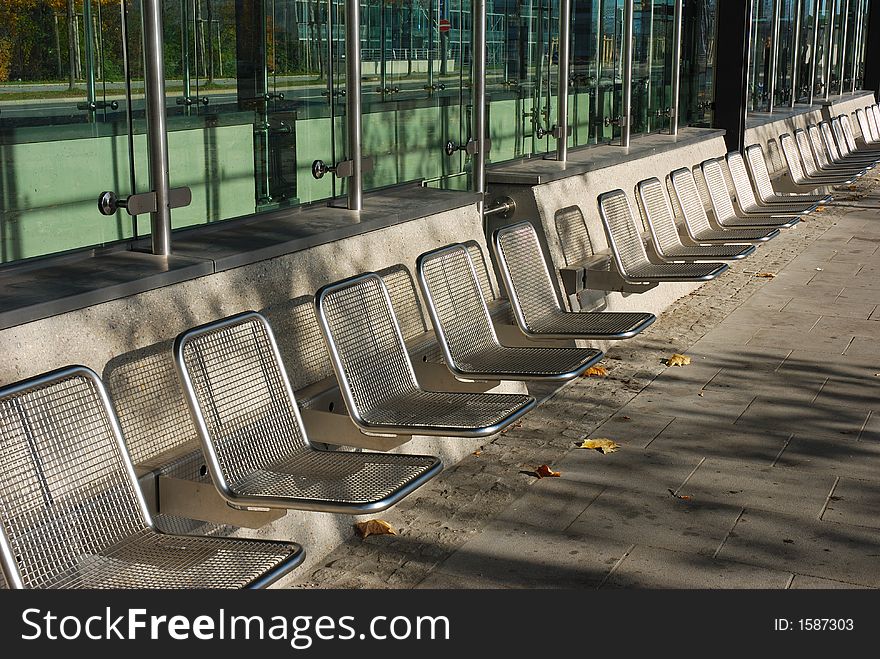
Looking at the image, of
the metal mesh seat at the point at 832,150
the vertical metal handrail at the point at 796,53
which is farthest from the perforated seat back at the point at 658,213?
the vertical metal handrail at the point at 796,53

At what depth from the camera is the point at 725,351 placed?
771 centimetres

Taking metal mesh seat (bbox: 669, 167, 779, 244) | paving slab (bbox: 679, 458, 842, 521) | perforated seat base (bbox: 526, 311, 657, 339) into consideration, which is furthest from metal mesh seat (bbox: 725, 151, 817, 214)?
paving slab (bbox: 679, 458, 842, 521)

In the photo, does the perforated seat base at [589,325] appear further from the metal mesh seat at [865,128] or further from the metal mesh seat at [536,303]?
the metal mesh seat at [865,128]

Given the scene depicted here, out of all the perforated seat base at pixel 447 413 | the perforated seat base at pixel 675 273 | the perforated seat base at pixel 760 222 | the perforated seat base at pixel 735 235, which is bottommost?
the perforated seat base at pixel 447 413

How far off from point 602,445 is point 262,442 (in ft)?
7.57

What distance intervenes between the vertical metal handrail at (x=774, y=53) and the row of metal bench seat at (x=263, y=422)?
10526 millimetres

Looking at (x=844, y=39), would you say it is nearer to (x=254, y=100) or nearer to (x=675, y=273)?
(x=675, y=273)

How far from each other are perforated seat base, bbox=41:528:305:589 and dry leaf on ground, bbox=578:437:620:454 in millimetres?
2710

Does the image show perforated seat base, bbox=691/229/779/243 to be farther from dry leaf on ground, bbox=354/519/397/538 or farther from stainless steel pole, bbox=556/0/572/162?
dry leaf on ground, bbox=354/519/397/538

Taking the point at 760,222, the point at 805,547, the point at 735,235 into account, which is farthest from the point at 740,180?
the point at 805,547

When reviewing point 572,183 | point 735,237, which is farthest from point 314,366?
point 735,237

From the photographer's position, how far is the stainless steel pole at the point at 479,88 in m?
6.71

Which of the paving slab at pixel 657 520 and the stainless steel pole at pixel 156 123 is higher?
the stainless steel pole at pixel 156 123

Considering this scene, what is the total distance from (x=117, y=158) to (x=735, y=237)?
518 centimetres
